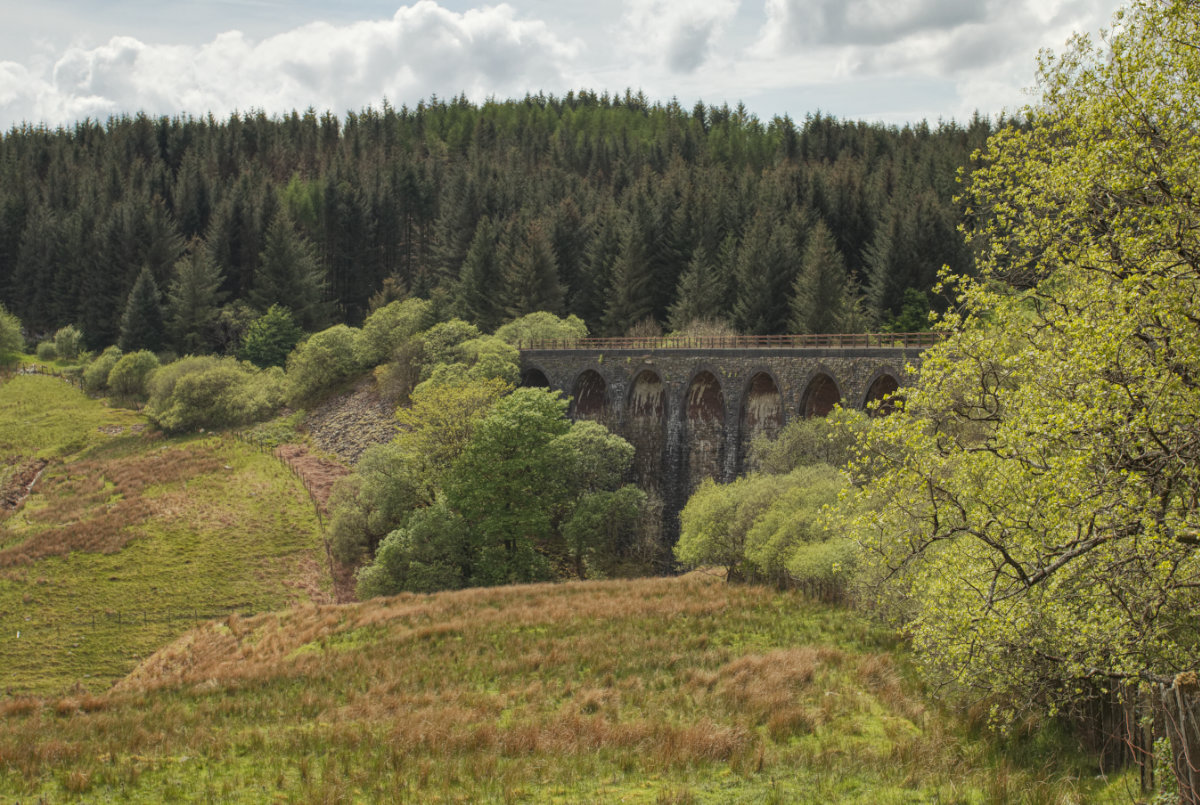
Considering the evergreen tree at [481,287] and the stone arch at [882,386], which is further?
the evergreen tree at [481,287]

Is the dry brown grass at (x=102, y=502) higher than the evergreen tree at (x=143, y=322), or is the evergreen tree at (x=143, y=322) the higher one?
the evergreen tree at (x=143, y=322)

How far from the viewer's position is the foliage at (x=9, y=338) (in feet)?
298

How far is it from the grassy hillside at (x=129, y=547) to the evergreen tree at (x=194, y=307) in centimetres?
1782

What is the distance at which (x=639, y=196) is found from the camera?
81812 millimetres

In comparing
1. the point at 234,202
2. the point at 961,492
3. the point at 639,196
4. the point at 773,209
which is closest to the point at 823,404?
the point at 961,492

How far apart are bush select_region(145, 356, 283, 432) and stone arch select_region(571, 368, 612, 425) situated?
27119mm

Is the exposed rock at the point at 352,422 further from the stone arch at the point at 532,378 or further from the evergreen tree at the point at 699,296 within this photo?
the evergreen tree at the point at 699,296

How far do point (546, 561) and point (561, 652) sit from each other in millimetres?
17305

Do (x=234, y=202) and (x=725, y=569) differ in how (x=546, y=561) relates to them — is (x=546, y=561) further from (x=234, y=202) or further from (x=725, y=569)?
(x=234, y=202)

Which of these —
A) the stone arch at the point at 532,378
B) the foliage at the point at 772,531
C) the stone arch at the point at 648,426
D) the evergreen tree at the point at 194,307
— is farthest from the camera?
the evergreen tree at the point at 194,307

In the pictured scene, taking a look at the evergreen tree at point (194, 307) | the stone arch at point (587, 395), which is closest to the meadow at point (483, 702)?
the stone arch at point (587, 395)

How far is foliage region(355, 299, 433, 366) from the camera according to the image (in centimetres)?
7169

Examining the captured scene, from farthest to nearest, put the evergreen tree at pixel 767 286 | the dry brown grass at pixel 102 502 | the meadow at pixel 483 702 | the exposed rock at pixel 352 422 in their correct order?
the evergreen tree at pixel 767 286 → the exposed rock at pixel 352 422 → the dry brown grass at pixel 102 502 → the meadow at pixel 483 702

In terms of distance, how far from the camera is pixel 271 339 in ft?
261
